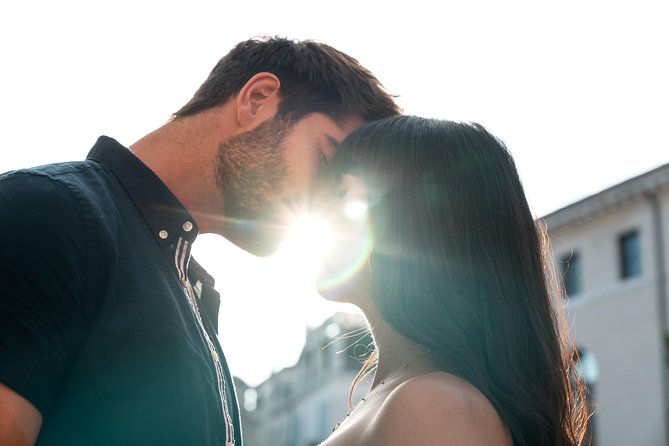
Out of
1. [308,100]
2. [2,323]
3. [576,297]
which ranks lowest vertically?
[576,297]

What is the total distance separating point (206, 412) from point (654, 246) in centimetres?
2893

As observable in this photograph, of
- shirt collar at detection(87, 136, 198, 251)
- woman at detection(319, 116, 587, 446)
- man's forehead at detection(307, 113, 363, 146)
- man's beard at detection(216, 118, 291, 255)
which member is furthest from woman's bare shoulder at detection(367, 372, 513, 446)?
man's forehead at detection(307, 113, 363, 146)

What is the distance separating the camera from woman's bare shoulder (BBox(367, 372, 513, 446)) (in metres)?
2.98

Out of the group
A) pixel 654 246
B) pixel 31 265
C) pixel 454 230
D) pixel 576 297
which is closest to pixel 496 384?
pixel 454 230

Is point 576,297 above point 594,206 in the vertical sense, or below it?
below

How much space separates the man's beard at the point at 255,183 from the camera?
435 cm

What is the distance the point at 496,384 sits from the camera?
129 inches

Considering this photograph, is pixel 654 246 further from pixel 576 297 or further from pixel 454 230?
pixel 454 230

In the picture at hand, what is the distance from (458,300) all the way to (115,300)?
111cm

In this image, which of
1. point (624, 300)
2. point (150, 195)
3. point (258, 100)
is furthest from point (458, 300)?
point (624, 300)

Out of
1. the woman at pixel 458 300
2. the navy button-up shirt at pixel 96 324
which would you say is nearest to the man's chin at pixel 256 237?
the woman at pixel 458 300

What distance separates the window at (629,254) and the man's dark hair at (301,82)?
91.9ft

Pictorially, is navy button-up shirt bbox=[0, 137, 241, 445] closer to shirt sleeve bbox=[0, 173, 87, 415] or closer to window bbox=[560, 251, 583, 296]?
shirt sleeve bbox=[0, 173, 87, 415]

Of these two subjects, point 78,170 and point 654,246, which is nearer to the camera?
point 78,170
